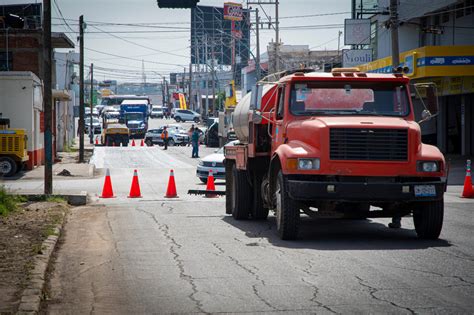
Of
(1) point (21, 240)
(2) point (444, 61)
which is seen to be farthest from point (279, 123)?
(2) point (444, 61)

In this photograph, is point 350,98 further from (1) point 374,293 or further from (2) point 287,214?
(1) point 374,293

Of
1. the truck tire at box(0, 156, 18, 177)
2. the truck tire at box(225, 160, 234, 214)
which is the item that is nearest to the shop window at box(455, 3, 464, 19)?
the truck tire at box(0, 156, 18, 177)

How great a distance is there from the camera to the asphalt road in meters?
8.47

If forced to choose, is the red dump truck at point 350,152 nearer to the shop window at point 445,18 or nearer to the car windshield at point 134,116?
the shop window at point 445,18

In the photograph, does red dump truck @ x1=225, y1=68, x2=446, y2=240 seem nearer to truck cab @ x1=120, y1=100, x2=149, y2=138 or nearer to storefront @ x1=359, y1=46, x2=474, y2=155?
storefront @ x1=359, y1=46, x2=474, y2=155

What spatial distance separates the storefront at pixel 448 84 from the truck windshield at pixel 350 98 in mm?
19376

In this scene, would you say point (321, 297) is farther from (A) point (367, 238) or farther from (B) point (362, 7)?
(B) point (362, 7)

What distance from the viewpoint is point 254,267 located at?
10766 millimetres

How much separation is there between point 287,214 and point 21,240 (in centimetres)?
408

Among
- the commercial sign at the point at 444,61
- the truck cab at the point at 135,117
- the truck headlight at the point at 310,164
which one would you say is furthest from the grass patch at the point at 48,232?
the truck cab at the point at 135,117

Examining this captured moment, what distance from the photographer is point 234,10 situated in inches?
5143

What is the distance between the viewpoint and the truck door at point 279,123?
563 inches

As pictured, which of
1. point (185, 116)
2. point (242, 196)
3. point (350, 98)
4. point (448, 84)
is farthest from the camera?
point (185, 116)

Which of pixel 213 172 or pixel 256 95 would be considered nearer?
pixel 256 95
